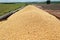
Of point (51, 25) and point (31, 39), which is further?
point (51, 25)

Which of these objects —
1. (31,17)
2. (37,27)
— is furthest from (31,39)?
(31,17)

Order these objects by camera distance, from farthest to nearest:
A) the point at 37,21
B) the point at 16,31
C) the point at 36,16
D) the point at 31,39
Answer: the point at 36,16 → the point at 37,21 → the point at 16,31 → the point at 31,39

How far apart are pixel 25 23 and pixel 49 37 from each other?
0.33m

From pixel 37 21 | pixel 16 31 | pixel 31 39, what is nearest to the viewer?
pixel 31 39

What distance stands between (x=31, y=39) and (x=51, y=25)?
0.35 metres

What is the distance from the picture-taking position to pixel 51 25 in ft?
5.24

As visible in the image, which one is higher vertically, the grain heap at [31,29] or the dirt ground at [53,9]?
the grain heap at [31,29]

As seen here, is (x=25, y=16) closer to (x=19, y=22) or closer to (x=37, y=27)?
(x=19, y=22)

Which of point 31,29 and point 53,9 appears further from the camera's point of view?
point 53,9

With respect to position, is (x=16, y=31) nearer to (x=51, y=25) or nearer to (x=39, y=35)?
(x=39, y=35)

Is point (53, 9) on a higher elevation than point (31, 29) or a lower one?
lower

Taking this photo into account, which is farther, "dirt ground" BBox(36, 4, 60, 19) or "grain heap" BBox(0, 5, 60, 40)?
"dirt ground" BBox(36, 4, 60, 19)

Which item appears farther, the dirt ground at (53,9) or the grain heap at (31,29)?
the dirt ground at (53,9)

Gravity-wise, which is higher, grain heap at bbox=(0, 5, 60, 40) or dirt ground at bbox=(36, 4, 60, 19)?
grain heap at bbox=(0, 5, 60, 40)
